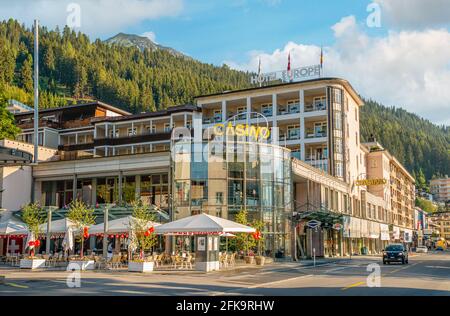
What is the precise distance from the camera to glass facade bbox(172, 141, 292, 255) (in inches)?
1703

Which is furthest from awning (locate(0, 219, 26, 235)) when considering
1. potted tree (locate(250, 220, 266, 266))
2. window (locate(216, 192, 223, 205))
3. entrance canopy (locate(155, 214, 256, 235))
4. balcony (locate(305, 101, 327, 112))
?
balcony (locate(305, 101, 327, 112))

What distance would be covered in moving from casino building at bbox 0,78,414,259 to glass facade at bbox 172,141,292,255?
0.08 m

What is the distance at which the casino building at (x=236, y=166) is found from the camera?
43.9m

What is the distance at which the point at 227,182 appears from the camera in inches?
1709

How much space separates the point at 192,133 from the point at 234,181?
3261 cm

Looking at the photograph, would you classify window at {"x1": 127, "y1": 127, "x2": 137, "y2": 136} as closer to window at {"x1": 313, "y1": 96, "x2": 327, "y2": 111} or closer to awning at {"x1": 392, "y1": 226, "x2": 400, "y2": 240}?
window at {"x1": 313, "y1": 96, "x2": 327, "y2": 111}

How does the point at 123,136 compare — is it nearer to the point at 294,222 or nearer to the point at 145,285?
the point at 294,222

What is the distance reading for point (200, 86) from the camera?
178500 millimetres

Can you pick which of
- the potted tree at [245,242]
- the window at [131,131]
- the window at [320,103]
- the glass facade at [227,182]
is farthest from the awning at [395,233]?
the potted tree at [245,242]

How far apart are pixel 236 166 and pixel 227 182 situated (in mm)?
1568

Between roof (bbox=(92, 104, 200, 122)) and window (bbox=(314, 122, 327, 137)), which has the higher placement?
roof (bbox=(92, 104, 200, 122))

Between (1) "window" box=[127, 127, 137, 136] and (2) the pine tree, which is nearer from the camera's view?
(1) "window" box=[127, 127, 137, 136]

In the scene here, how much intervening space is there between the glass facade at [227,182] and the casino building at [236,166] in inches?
3.3
